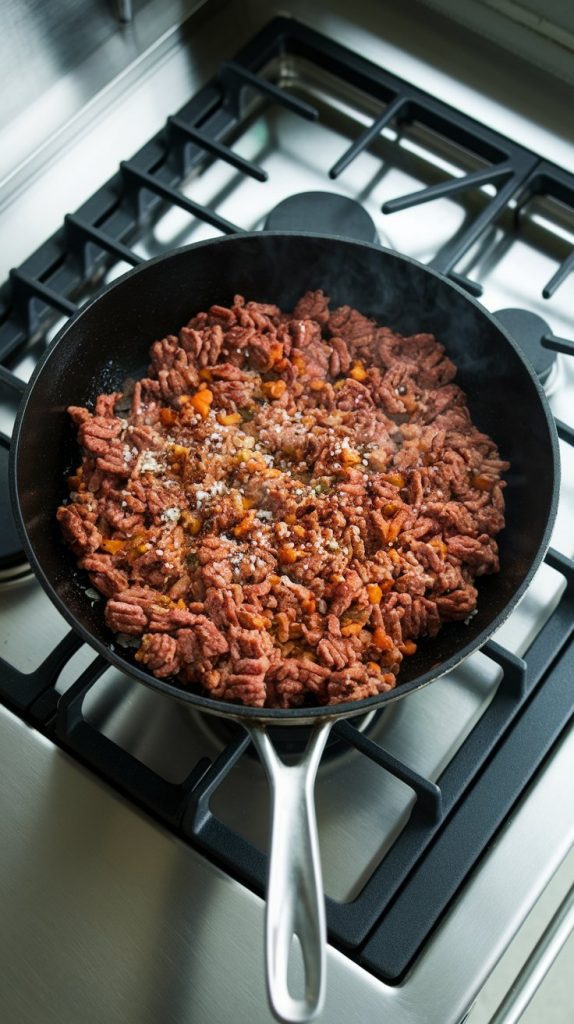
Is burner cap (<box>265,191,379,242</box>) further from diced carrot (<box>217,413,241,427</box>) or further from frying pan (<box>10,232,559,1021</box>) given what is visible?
diced carrot (<box>217,413,241,427</box>)

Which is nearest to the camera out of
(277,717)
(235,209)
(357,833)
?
(277,717)

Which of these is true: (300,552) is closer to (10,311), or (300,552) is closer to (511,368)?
(511,368)

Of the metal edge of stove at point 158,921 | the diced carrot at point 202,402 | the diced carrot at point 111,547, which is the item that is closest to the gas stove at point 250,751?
the metal edge of stove at point 158,921

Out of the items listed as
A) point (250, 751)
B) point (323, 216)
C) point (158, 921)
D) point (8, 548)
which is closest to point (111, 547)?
point (8, 548)

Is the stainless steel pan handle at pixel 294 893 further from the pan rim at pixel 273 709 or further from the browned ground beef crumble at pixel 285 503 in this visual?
the browned ground beef crumble at pixel 285 503

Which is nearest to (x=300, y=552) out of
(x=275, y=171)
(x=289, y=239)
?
(x=289, y=239)

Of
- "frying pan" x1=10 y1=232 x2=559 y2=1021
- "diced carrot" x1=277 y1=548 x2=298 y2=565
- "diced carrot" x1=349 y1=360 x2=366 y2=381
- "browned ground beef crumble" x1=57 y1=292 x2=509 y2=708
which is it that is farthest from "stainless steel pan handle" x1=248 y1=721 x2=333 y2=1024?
"diced carrot" x1=349 y1=360 x2=366 y2=381

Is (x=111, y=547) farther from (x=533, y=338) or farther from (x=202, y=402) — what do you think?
(x=533, y=338)
